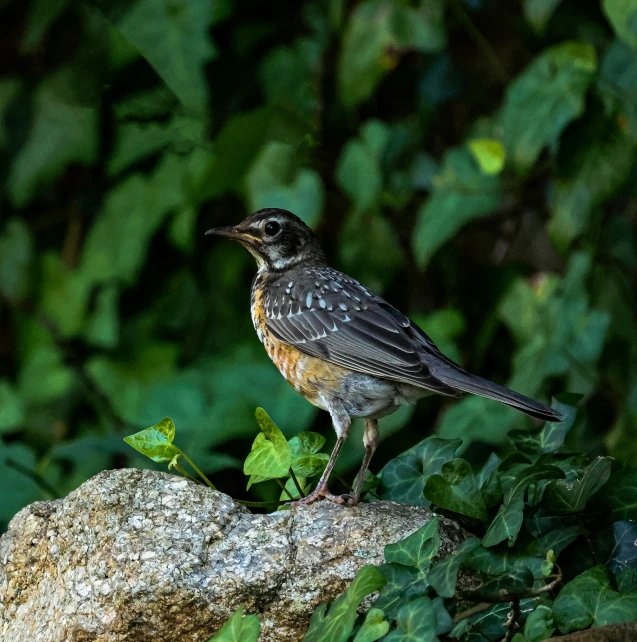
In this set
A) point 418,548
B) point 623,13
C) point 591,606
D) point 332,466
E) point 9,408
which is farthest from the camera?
point 9,408

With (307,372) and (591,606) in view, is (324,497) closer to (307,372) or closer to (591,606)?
(307,372)

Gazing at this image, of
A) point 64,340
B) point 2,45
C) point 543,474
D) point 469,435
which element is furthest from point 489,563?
point 2,45

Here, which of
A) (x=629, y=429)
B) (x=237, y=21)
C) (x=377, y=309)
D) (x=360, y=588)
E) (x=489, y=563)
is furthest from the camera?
(x=237, y=21)

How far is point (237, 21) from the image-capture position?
6336 mm

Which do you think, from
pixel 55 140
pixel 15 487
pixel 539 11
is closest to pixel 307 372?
pixel 15 487

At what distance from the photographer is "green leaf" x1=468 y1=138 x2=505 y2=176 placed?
5238mm

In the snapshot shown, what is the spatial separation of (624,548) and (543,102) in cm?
262

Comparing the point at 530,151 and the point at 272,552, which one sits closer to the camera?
the point at 272,552

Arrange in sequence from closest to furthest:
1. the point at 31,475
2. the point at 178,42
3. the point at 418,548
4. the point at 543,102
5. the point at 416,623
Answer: the point at 416,623, the point at 418,548, the point at 31,475, the point at 543,102, the point at 178,42

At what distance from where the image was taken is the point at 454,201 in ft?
17.6

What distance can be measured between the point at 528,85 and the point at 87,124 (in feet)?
9.59

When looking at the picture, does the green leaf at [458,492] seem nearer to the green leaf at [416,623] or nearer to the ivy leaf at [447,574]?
the ivy leaf at [447,574]

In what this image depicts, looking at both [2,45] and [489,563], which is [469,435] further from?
[2,45]

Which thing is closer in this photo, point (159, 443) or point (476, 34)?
point (159, 443)
